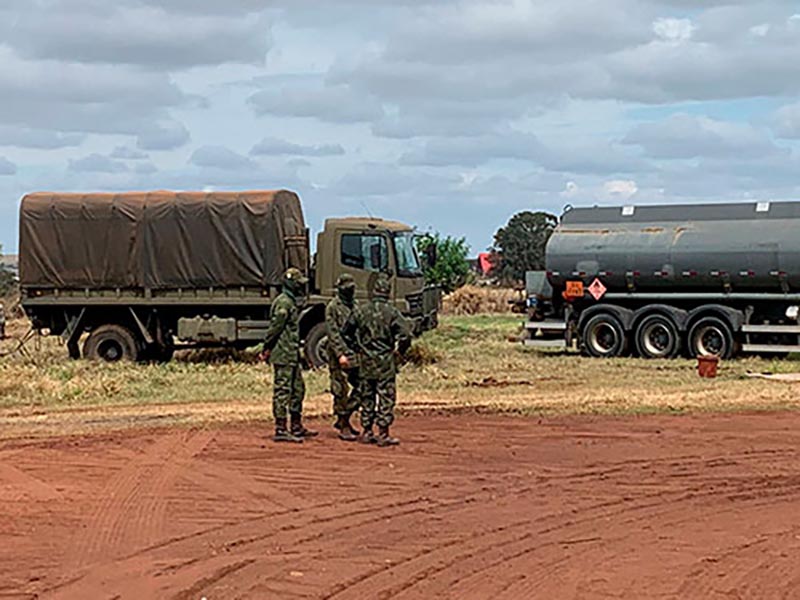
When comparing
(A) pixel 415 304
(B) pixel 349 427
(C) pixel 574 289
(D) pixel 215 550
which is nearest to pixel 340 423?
(B) pixel 349 427

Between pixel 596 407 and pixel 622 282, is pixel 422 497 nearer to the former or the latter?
pixel 596 407

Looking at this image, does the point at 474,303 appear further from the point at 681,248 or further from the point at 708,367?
the point at 708,367

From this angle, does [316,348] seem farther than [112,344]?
No

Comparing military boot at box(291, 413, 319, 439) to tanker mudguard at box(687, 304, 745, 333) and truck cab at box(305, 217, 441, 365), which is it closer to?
truck cab at box(305, 217, 441, 365)

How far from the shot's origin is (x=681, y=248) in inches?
1103

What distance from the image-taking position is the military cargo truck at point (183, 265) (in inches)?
1009

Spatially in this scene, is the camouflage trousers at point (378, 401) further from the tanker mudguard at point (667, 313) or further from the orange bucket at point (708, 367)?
the tanker mudguard at point (667, 313)

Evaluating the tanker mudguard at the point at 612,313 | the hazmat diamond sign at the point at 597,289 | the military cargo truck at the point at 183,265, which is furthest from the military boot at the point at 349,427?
the hazmat diamond sign at the point at 597,289

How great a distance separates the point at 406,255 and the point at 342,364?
38.0ft

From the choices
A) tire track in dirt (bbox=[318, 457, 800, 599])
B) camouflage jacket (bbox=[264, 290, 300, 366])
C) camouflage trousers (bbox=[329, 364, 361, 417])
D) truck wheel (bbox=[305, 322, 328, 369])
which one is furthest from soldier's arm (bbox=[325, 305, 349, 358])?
truck wheel (bbox=[305, 322, 328, 369])

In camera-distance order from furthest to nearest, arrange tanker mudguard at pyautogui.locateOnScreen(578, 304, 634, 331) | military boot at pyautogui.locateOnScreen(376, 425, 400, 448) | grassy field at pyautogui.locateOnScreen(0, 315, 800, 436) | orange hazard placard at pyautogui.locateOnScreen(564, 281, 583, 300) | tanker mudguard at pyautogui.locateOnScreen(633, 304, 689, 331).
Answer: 1. orange hazard placard at pyautogui.locateOnScreen(564, 281, 583, 300)
2. tanker mudguard at pyautogui.locateOnScreen(578, 304, 634, 331)
3. tanker mudguard at pyautogui.locateOnScreen(633, 304, 689, 331)
4. grassy field at pyautogui.locateOnScreen(0, 315, 800, 436)
5. military boot at pyautogui.locateOnScreen(376, 425, 400, 448)

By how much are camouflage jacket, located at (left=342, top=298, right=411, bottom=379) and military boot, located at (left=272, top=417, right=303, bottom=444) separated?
3.42 feet

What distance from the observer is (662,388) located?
71.6 ft

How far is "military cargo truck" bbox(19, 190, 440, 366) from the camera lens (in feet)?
84.1
